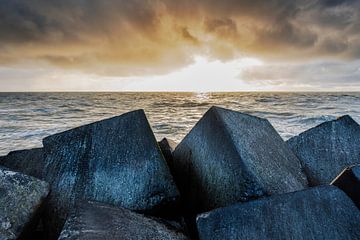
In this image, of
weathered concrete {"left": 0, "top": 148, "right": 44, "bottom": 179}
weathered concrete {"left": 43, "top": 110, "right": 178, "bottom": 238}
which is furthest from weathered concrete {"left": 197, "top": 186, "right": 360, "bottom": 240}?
weathered concrete {"left": 0, "top": 148, "right": 44, "bottom": 179}

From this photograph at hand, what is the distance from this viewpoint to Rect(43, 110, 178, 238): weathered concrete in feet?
7.29

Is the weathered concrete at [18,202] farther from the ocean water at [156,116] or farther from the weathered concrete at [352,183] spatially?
the ocean water at [156,116]

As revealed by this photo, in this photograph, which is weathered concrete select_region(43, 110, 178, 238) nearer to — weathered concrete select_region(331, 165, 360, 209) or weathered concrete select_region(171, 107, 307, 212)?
weathered concrete select_region(171, 107, 307, 212)

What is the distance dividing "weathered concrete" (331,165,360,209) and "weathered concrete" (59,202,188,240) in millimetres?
1105

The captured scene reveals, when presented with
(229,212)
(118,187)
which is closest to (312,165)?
(229,212)

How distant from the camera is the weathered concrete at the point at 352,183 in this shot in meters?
1.71

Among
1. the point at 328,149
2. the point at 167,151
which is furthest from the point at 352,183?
the point at 167,151

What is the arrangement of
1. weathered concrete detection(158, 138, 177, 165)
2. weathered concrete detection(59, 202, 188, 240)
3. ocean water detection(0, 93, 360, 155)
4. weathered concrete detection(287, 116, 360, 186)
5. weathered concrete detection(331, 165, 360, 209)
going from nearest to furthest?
weathered concrete detection(59, 202, 188, 240) → weathered concrete detection(331, 165, 360, 209) → weathered concrete detection(287, 116, 360, 186) → weathered concrete detection(158, 138, 177, 165) → ocean water detection(0, 93, 360, 155)

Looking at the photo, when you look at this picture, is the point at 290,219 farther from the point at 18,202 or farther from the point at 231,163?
the point at 18,202

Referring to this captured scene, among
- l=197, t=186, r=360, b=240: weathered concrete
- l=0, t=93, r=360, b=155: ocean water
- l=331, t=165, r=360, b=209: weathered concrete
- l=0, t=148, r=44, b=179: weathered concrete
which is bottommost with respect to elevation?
l=0, t=93, r=360, b=155: ocean water

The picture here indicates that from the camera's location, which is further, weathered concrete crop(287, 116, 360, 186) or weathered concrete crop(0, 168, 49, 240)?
weathered concrete crop(287, 116, 360, 186)

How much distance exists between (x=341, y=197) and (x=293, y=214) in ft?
1.16

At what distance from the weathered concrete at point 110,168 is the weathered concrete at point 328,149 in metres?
1.59

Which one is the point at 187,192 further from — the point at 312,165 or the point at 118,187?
the point at 312,165
